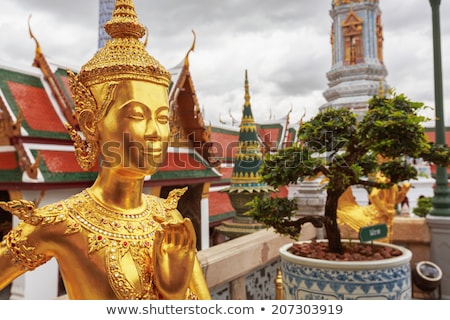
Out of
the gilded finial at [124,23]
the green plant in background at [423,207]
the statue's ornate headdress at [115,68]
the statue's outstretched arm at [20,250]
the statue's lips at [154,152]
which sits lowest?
the green plant in background at [423,207]

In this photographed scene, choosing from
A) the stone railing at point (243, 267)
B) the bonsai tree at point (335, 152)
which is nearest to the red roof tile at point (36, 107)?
the stone railing at point (243, 267)

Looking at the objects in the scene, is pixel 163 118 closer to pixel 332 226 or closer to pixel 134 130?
pixel 134 130

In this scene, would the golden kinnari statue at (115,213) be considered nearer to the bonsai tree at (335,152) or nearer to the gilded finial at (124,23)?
the gilded finial at (124,23)

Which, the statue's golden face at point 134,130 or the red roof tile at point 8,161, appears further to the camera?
the red roof tile at point 8,161

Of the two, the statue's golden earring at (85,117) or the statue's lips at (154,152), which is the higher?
the statue's golden earring at (85,117)

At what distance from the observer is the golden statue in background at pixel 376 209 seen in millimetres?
3363

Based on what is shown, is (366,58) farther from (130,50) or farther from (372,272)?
(130,50)

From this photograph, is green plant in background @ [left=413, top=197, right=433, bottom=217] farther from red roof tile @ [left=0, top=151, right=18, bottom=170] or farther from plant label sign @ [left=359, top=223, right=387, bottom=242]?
red roof tile @ [left=0, top=151, right=18, bottom=170]

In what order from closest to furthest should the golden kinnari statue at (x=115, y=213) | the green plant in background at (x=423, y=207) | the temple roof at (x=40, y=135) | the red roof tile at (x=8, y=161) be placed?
the golden kinnari statue at (x=115, y=213), the temple roof at (x=40, y=135), the red roof tile at (x=8, y=161), the green plant in background at (x=423, y=207)

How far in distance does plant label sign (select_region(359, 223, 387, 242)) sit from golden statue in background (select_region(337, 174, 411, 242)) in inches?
38.9

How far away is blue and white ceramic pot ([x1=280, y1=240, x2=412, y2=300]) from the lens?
6.67ft

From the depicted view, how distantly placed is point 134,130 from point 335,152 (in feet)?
5.21

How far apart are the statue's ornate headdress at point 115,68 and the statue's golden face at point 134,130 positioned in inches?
1.2

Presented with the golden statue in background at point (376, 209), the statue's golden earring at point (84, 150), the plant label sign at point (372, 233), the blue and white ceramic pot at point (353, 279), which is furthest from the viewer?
the golden statue in background at point (376, 209)
